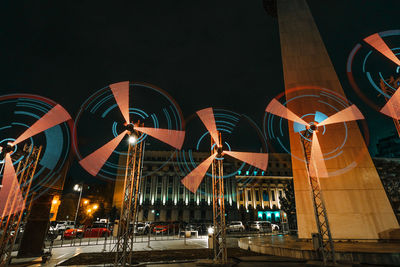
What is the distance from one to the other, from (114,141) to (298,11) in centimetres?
2096

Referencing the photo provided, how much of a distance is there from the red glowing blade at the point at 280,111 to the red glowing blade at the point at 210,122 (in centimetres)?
533

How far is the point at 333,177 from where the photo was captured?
45.8 ft

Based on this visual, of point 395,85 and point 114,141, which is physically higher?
point 395,85

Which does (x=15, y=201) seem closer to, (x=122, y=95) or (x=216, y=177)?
(x=122, y=95)

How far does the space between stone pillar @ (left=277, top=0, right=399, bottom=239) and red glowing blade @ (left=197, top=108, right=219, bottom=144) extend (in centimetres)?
785

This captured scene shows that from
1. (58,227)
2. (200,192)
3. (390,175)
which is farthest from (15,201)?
(200,192)

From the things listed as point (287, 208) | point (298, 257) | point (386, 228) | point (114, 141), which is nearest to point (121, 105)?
point (114, 141)

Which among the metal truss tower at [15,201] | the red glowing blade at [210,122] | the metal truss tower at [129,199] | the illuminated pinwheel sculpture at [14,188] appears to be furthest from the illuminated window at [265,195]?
the illuminated pinwheel sculpture at [14,188]

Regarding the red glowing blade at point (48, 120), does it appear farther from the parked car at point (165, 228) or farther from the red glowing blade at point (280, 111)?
the parked car at point (165, 228)

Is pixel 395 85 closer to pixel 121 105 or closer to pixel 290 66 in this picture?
pixel 290 66

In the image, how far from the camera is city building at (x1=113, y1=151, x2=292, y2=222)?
192 feet

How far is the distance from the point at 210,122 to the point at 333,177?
9.45 meters

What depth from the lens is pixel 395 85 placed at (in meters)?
14.9

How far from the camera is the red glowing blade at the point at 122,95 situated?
10.1 m
